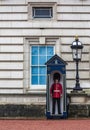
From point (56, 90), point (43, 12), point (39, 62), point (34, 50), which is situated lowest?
point (56, 90)

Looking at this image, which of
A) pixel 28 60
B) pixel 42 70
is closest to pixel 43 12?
pixel 28 60

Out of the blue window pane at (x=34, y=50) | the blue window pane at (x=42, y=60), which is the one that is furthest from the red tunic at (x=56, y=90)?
the blue window pane at (x=34, y=50)

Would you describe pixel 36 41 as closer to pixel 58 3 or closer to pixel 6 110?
pixel 58 3

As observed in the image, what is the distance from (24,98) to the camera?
24.3 m

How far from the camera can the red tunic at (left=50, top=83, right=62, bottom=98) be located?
2294cm

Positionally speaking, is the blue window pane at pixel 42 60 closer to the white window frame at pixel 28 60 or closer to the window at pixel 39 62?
the window at pixel 39 62

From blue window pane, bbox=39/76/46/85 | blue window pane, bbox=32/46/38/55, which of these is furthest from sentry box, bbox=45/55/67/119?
blue window pane, bbox=32/46/38/55

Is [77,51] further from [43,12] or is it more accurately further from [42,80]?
[43,12]

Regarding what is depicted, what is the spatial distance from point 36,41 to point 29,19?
1.03 metres

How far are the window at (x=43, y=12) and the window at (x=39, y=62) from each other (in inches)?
56.6

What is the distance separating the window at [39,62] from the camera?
25.6 metres

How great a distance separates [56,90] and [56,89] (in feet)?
0.13

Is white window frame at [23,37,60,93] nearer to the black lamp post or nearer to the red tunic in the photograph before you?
the black lamp post

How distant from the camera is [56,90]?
75.2ft
